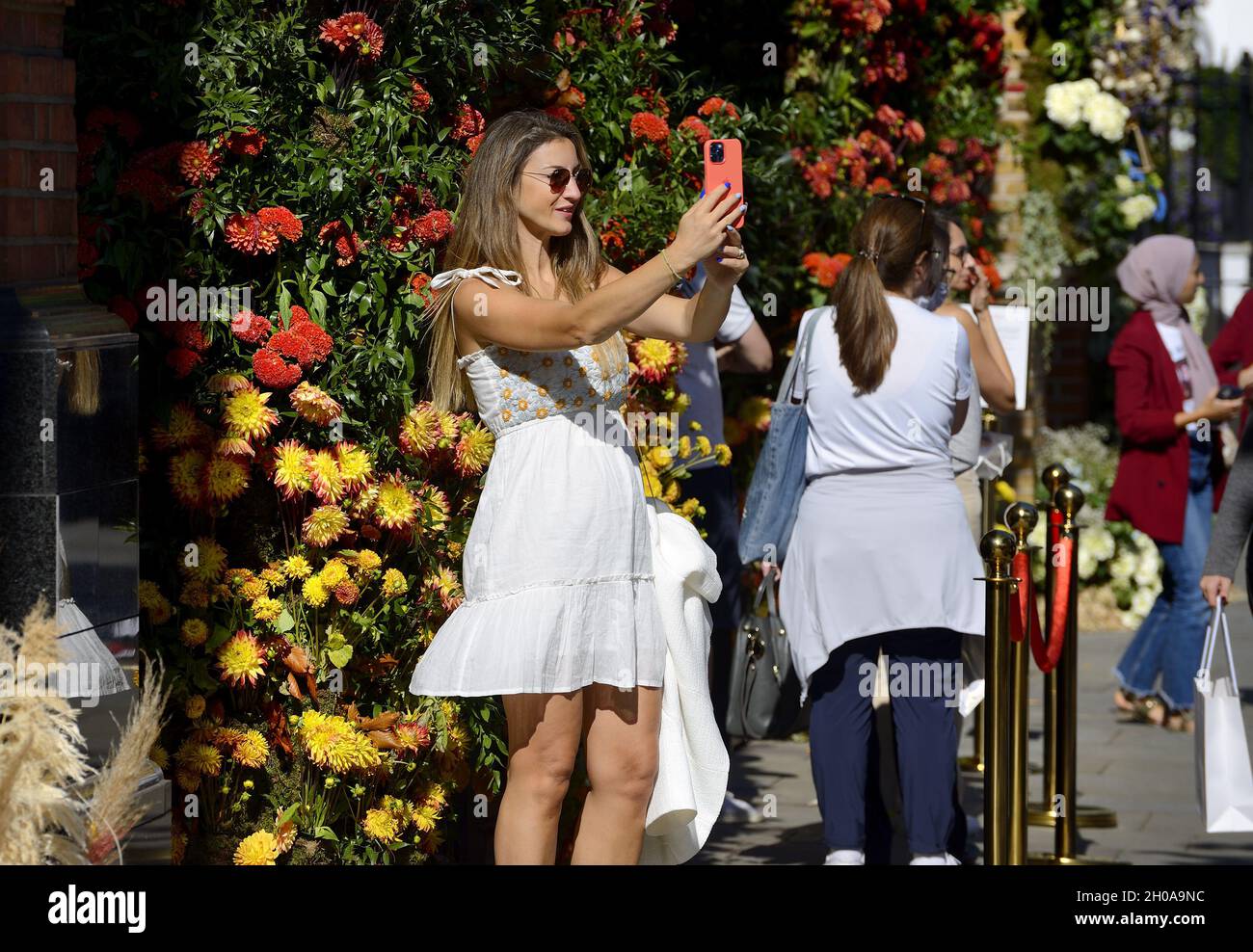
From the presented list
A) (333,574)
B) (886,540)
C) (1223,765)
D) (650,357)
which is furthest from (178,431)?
(1223,765)

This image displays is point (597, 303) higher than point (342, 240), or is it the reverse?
point (342, 240)

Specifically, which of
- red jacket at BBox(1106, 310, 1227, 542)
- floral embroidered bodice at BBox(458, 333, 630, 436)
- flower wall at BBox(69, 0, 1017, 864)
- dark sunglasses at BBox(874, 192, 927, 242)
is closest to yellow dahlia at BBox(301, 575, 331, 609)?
flower wall at BBox(69, 0, 1017, 864)

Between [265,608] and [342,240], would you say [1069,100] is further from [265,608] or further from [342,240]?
[265,608]

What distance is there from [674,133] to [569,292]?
1531 millimetres

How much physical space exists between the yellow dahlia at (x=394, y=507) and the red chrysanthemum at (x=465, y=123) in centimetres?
90

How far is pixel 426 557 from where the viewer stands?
4.34 meters

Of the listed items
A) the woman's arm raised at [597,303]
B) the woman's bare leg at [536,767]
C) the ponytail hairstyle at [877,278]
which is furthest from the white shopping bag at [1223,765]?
the woman's arm raised at [597,303]

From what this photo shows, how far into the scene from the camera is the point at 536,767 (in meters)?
3.62

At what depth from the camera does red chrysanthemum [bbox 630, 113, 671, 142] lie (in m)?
4.96

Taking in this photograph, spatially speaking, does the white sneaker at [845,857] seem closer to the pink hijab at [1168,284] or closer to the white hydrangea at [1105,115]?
the pink hijab at [1168,284]

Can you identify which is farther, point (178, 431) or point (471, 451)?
point (471, 451)

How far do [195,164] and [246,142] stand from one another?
5.2 inches

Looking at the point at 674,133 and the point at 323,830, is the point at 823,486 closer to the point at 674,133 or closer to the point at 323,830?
the point at 674,133
